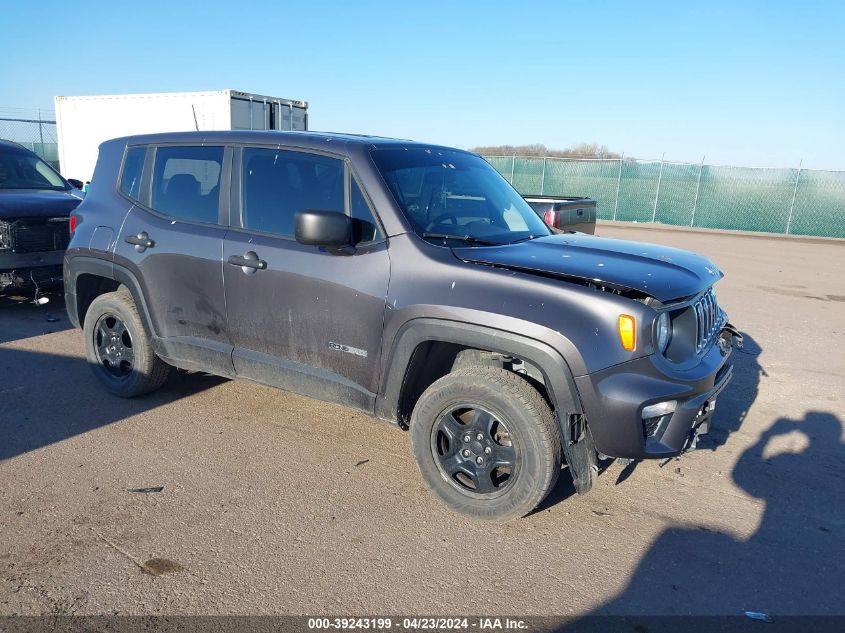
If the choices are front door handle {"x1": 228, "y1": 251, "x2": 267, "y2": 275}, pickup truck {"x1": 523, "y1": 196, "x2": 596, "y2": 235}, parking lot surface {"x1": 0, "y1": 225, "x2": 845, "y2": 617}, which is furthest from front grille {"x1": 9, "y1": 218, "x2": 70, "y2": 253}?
pickup truck {"x1": 523, "y1": 196, "x2": 596, "y2": 235}

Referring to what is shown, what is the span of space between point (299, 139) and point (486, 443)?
220 cm

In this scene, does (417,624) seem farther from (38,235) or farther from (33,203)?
(33,203)

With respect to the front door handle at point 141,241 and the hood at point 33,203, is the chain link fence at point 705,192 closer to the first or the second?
the hood at point 33,203

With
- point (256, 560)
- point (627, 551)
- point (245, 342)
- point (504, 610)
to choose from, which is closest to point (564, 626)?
point (504, 610)

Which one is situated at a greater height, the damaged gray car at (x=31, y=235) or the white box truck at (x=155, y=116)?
the white box truck at (x=155, y=116)

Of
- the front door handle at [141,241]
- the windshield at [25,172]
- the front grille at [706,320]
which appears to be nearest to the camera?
the front grille at [706,320]

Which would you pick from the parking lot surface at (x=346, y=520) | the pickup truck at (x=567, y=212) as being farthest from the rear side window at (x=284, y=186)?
the pickup truck at (x=567, y=212)

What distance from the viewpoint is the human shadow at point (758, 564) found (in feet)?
9.57

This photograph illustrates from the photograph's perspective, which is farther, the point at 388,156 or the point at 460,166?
Answer: the point at 460,166

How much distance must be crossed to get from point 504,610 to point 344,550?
0.85m

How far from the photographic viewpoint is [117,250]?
491 cm

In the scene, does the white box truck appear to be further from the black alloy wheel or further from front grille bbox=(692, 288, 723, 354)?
front grille bbox=(692, 288, 723, 354)

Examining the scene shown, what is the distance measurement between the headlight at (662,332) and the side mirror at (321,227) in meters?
1.69

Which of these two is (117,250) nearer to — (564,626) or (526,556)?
(526,556)
